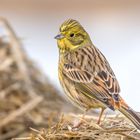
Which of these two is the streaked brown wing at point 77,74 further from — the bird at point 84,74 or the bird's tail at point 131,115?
the bird's tail at point 131,115

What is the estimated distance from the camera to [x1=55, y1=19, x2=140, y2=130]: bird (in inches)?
287

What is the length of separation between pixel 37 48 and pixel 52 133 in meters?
8.49

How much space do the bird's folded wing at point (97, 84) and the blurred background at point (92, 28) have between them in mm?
3640

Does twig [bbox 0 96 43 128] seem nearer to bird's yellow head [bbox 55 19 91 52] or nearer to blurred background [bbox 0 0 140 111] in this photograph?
blurred background [bbox 0 0 140 111]

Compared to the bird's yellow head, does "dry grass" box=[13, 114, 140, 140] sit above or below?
below

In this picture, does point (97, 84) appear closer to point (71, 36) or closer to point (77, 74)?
point (77, 74)

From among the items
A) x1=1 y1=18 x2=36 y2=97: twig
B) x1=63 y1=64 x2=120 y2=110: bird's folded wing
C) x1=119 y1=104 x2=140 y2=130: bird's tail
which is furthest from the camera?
x1=1 y1=18 x2=36 y2=97: twig

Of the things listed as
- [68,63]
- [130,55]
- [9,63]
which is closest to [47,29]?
[130,55]

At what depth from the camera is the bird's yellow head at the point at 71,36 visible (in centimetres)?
732

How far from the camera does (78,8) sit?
64.8 feet

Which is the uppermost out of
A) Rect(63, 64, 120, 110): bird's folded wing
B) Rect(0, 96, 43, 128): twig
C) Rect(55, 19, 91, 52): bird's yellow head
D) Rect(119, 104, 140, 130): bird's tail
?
Rect(55, 19, 91, 52): bird's yellow head

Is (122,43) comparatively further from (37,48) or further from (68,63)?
(68,63)

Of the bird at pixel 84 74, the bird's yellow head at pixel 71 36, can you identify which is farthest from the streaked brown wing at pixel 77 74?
the bird's yellow head at pixel 71 36

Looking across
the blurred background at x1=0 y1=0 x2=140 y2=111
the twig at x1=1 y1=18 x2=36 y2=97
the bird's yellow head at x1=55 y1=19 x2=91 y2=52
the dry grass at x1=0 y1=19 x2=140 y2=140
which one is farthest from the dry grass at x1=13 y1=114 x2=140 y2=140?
the blurred background at x1=0 y1=0 x2=140 y2=111
